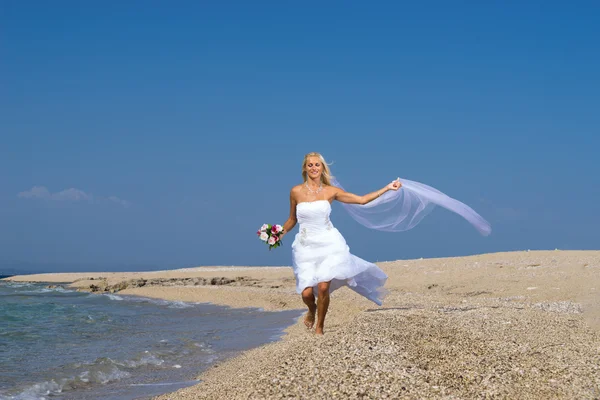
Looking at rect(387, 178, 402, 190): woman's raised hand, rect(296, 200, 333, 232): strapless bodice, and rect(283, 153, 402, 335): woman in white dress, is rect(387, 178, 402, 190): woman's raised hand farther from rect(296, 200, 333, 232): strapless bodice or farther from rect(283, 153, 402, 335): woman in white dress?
rect(296, 200, 333, 232): strapless bodice

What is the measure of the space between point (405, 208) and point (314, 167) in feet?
7.01

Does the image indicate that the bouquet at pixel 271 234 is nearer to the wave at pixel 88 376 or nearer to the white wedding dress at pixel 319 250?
the white wedding dress at pixel 319 250

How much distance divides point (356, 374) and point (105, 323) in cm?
941

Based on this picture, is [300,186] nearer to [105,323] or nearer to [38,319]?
[105,323]

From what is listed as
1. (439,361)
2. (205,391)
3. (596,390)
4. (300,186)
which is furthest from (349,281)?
(596,390)

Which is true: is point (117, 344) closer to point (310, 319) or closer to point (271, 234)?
point (271, 234)

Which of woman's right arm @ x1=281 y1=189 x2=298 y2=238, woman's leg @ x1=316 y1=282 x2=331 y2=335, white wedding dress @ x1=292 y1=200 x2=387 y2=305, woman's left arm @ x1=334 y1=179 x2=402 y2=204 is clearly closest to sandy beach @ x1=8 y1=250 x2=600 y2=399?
woman's leg @ x1=316 y1=282 x2=331 y2=335

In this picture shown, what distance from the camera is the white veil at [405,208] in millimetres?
9711

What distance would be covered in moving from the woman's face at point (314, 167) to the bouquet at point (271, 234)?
1219mm

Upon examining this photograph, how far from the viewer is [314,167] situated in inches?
337

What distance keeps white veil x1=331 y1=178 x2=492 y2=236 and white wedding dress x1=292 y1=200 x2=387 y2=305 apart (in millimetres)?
1183

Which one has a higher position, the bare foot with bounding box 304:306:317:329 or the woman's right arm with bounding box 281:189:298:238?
the woman's right arm with bounding box 281:189:298:238

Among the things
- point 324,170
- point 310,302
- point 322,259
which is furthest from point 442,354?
point 324,170

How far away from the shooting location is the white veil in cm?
971
